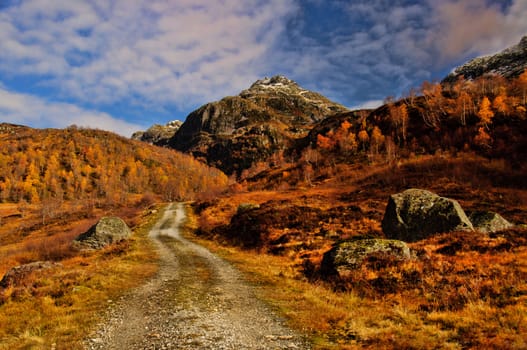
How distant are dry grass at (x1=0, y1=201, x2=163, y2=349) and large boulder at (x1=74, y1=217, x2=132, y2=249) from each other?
577 inches

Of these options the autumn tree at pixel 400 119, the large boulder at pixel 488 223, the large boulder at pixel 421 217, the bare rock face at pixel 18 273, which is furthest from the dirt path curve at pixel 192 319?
the autumn tree at pixel 400 119

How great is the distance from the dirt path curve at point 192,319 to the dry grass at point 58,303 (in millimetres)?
849

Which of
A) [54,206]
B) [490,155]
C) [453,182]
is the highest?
[490,155]

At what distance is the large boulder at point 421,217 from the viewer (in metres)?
22.4

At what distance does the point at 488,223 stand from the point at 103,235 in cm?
3775

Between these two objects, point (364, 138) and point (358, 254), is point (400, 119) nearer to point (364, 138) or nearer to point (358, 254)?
point (364, 138)

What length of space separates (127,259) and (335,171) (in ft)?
322

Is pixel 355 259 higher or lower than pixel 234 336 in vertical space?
higher

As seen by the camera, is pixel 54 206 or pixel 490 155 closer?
pixel 490 155

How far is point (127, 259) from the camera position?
78.5 feet

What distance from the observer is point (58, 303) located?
1252 cm

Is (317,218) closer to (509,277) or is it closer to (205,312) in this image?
(509,277)

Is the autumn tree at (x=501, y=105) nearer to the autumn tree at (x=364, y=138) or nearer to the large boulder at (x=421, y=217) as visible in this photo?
the autumn tree at (x=364, y=138)

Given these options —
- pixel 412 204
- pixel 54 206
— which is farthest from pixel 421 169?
pixel 54 206
